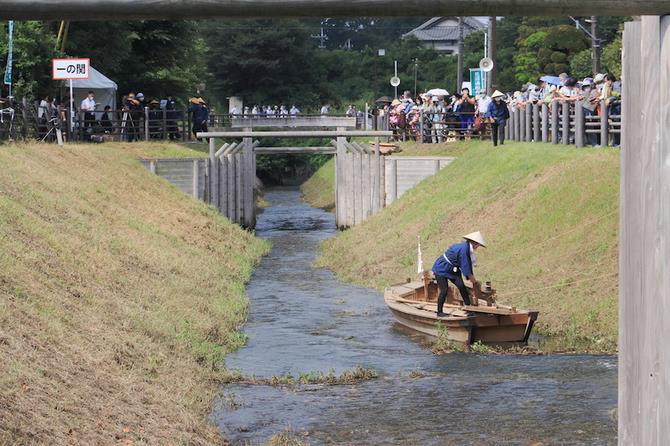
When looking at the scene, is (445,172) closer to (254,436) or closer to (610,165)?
(610,165)

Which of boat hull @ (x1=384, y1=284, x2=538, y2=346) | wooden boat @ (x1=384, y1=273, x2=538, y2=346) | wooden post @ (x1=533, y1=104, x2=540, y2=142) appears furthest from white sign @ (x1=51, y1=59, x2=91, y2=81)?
boat hull @ (x1=384, y1=284, x2=538, y2=346)

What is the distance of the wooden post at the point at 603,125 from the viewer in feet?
90.1

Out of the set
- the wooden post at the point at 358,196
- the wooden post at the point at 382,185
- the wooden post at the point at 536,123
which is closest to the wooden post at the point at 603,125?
the wooden post at the point at 536,123

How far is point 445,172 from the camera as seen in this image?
38.6 metres

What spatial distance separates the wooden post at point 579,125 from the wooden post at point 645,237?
76.6 ft

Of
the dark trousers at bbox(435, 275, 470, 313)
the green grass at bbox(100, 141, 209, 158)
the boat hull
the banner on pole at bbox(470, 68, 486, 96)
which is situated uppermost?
the banner on pole at bbox(470, 68, 486, 96)

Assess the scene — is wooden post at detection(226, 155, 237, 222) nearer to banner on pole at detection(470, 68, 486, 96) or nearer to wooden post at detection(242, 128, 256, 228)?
wooden post at detection(242, 128, 256, 228)

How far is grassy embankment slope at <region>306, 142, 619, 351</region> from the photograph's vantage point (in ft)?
68.7

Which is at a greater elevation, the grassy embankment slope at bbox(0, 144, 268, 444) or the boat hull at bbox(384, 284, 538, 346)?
the grassy embankment slope at bbox(0, 144, 268, 444)

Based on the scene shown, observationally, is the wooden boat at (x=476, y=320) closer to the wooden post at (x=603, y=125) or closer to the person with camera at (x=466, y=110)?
the wooden post at (x=603, y=125)

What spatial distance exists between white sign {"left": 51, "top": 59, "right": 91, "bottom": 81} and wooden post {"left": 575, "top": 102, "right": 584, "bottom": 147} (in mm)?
14223

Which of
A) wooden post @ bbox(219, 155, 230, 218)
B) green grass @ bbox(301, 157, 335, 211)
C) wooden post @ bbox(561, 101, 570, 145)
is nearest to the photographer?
wooden post @ bbox(561, 101, 570, 145)

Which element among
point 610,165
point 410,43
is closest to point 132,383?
point 610,165

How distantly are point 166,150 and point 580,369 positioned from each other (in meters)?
27.1
